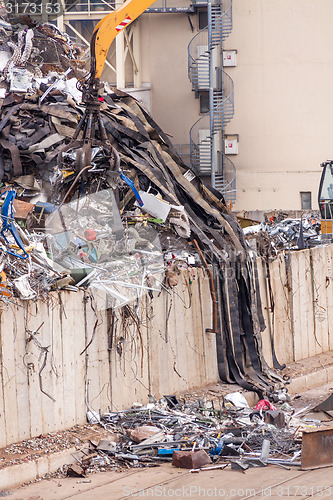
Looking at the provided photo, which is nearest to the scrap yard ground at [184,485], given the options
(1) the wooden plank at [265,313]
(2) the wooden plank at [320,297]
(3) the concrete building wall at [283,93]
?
(1) the wooden plank at [265,313]

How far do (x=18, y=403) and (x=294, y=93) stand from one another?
83.4ft

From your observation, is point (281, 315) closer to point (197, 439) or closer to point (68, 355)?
point (197, 439)

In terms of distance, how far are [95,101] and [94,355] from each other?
13.6ft

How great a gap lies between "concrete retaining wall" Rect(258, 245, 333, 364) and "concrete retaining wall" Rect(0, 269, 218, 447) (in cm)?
209

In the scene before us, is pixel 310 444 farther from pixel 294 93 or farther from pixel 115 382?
pixel 294 93

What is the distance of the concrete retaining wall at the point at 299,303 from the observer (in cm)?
1439

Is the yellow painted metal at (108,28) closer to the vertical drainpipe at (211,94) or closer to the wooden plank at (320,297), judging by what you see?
the wooden plank at (320,297)

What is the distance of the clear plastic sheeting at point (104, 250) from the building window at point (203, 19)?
21.4 m

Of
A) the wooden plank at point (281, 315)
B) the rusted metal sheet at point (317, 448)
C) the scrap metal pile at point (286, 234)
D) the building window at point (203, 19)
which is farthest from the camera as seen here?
the building window at point (203, 19)

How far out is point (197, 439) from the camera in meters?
9.87

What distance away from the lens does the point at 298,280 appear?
15336mm

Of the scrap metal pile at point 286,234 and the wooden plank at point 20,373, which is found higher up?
the scrap metal pile at point 286,234

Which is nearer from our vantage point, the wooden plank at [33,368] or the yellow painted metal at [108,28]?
the wooden plank at [33,368]

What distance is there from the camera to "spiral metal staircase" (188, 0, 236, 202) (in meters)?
32.0
